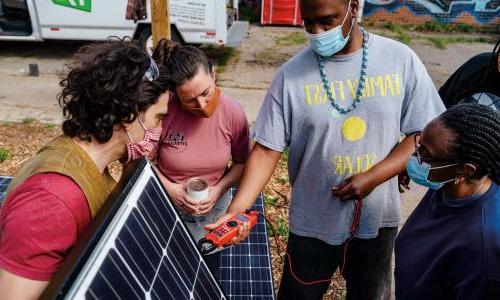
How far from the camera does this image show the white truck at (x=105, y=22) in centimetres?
862

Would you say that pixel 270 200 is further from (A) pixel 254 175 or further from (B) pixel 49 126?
(B) pixel 49 126

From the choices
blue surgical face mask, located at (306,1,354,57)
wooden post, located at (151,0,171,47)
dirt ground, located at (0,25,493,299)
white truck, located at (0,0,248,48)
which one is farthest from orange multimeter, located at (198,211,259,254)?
white truck, located at (0,0,248,48)

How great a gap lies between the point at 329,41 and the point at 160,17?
2.66m

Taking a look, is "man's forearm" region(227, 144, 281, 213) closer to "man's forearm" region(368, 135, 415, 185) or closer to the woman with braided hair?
"man's forearm" region(368, 135, 415, 185)

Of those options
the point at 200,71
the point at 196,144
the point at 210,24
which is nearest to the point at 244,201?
the point at 196,144

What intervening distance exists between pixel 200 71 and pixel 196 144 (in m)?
0.44

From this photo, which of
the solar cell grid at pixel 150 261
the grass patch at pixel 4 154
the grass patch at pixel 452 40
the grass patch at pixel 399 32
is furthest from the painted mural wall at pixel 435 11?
the solar cell grid at pixel 150 261

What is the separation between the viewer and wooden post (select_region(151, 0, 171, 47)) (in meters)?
4.19

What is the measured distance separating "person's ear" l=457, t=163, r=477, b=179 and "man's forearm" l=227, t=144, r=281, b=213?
37.3 inches

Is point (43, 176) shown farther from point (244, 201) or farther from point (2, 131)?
point (2, 131)

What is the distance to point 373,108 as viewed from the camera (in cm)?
212

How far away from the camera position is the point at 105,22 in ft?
29.3

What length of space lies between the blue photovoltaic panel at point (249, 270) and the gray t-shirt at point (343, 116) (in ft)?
4.46

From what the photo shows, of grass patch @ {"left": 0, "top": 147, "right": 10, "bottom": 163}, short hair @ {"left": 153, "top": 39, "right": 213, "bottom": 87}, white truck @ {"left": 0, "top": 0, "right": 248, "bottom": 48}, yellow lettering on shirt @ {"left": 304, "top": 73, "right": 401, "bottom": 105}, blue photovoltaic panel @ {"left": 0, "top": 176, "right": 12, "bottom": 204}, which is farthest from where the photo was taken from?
white truck @ {"left": 0, "top": 0, "right": 248, "bottom": 48}
